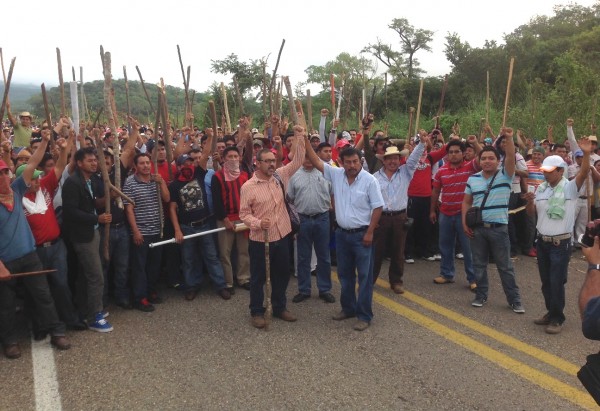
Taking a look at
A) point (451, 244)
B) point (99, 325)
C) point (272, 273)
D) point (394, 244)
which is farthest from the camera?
point (451, 244)

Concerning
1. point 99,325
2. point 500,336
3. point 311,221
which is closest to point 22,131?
point 99,325

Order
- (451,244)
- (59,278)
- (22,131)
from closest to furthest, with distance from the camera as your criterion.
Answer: (59,278) < (451,244) < (22,131)

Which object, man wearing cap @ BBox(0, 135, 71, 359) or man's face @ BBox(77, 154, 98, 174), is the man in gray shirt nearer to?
man's face @ BBox(77, 154, 98, 174)

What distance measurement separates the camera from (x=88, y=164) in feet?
15.8

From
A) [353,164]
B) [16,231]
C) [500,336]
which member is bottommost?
[500,336]

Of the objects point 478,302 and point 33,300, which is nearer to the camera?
point 33,300

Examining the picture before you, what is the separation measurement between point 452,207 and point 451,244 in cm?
50

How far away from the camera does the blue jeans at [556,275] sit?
4746 millimetres

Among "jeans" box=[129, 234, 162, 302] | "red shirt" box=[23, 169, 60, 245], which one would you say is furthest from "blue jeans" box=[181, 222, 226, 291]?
"red shirt" box=[23, 169, 60, 245]

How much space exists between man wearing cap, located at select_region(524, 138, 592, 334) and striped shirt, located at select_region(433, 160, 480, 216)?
1.33 meters

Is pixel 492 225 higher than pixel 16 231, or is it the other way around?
pixel 16 231

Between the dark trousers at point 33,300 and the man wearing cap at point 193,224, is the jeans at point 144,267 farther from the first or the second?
the dark trousers at point 33,300

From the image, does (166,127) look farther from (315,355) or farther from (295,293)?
(315,355)

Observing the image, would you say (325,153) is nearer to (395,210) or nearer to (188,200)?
(395,210)
